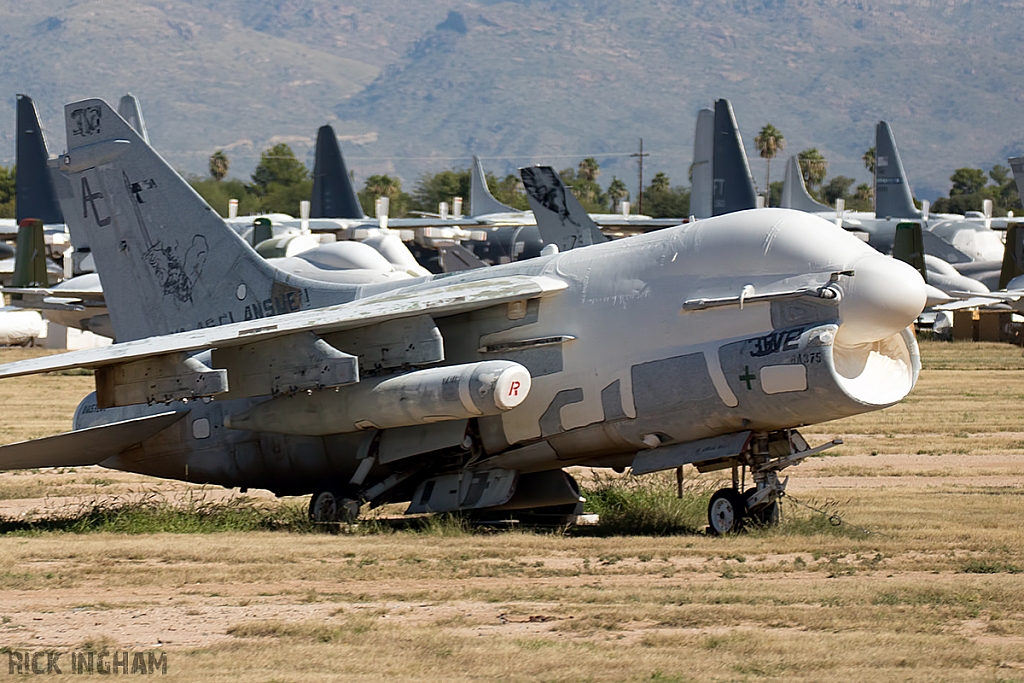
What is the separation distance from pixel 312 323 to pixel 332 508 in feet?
6.77

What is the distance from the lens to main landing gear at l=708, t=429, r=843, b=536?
38.9 feet

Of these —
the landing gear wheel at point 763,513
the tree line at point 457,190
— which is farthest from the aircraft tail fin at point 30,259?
the tree line at point 457,190

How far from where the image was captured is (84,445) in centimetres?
1375

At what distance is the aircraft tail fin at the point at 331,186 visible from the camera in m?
67.8

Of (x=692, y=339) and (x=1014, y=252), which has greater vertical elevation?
(x=1014, y=252)

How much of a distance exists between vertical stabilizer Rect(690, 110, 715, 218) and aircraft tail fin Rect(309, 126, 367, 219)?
768 inches

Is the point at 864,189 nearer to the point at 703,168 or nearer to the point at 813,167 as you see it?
the point at 813,167

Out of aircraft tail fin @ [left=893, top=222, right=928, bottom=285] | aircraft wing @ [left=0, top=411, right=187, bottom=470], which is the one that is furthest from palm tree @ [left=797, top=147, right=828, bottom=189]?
aircraft wing @ [left=0, top=411, right=187, bottom=470]

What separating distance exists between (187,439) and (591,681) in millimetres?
8210

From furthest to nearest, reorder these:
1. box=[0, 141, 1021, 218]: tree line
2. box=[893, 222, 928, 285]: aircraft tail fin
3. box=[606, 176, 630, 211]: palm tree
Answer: box=[606, 176, 630, 211]: palm tree
box=[0, 141, 1021, 218]: tree line
box=[893, 222, 928, 285]: aircraft tail fin

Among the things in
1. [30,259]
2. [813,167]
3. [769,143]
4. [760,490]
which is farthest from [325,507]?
[813,167]

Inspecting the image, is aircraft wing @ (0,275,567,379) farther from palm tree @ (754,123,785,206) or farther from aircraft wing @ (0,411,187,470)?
palm tree @ (754,123,785,206)

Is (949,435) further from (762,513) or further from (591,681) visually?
(591,681)

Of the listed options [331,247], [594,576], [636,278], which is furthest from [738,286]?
[331,247]
